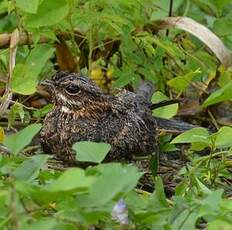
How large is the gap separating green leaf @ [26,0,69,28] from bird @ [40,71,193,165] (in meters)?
0.25

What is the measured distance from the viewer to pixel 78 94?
4.71m

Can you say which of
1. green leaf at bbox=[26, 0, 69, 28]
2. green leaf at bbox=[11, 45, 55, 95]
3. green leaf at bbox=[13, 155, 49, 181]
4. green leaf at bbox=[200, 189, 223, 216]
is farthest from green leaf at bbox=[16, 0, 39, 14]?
green leaf at bbox=[200, 189, 223, 216]

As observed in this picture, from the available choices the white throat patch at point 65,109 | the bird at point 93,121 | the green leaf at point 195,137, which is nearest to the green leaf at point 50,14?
the bird at point 93,121

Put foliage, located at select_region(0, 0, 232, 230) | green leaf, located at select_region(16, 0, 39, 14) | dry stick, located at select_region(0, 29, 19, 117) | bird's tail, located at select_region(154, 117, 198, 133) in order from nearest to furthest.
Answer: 1. foliage, located at select_region(0, 0, 232, 230)
2. green leaf, located at select_region(16, 0, 39, 14)
3. dry stick, located at select_region(0, 29, 19, 117)
4. bird's tail, located at select_region(154, 117, 198, 133)

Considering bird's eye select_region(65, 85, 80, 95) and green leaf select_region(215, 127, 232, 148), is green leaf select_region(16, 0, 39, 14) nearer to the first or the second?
bird's eye select_region(65, 85, 80, 95)

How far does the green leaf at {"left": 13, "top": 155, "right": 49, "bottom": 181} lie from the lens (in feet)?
9.99

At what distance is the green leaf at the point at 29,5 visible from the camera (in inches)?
172

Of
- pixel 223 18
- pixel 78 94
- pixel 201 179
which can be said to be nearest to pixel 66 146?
pixel 78 94

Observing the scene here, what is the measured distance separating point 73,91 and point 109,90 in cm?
112

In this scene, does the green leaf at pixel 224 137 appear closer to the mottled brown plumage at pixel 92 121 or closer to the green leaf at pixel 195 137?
the green leaf at pixel 195 137

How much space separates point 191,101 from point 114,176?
2.94 metres

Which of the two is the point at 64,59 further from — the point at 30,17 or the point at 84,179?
the point at 84,179

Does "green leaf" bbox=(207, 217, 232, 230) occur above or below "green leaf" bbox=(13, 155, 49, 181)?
below

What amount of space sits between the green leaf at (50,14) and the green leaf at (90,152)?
4.70 ft
